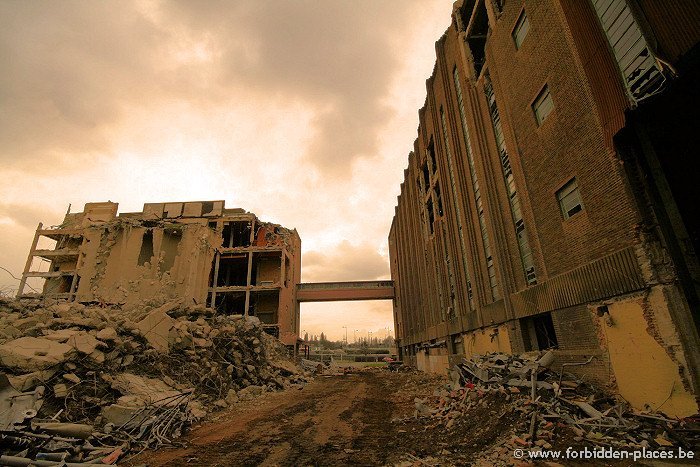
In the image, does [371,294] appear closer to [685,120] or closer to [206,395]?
[206,395]

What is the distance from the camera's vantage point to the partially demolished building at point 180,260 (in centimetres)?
2620

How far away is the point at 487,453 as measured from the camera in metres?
5.56

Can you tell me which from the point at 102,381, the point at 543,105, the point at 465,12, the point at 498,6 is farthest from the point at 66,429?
the point at 465,12

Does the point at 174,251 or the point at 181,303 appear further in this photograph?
the point at 174,251

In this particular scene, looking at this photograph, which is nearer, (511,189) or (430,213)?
(511,189)

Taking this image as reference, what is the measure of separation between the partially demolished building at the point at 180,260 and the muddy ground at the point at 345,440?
983 cm

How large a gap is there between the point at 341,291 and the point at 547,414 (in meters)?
39.3

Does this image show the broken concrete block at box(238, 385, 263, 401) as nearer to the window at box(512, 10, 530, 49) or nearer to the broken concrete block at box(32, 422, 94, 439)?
the broken concrete block at box(32, 422, 94, 439)

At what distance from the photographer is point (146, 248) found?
27500 mm

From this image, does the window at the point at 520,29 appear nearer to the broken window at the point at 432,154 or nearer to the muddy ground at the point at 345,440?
the muddy ground at the point at 345,440

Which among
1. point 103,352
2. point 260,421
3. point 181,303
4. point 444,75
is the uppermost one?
point 444,75

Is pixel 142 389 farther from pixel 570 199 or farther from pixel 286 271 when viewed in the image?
pixel 286 271

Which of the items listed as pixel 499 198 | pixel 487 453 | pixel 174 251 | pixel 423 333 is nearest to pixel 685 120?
pixel 499 198

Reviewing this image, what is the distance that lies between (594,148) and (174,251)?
94.4 feet
